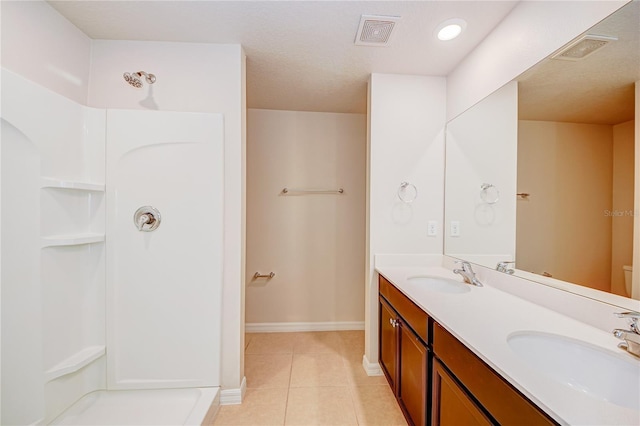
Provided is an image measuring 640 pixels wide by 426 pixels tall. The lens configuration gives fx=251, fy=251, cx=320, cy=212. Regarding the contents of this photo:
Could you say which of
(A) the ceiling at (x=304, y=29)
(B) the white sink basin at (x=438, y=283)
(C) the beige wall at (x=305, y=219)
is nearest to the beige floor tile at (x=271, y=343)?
(C) the beige wall at (x=305, y=219)

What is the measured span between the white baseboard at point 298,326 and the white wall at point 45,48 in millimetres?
2381

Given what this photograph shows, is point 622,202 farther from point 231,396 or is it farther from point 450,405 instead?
point 231,396

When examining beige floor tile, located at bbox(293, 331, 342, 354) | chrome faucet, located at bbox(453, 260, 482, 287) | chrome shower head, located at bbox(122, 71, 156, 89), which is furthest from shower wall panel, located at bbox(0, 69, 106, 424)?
chrome faucet, located at bbox(453, 260, 482, 287)

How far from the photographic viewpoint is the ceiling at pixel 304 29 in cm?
135

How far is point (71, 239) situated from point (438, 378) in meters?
2.00

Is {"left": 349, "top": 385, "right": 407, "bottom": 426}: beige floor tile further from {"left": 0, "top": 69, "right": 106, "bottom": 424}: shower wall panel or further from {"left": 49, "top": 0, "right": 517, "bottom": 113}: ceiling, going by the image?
{"left": 49, "top": 0, "right": 517, "bottom": 113}: ceiling

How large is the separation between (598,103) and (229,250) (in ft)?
6.54

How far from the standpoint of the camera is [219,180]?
1.64 meters

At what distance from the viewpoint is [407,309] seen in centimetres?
136

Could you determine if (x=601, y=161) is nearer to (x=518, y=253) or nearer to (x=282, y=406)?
(x=518, y=253)

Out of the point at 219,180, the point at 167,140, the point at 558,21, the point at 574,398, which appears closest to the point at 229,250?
the point at 219,180

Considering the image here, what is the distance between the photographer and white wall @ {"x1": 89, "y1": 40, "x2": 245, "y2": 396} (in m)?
1.66

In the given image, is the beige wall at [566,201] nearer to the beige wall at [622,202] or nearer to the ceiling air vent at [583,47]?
the beige wall at [622,202]

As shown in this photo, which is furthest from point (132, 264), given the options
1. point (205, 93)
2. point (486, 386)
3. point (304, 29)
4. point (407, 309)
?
point (486, 386)
